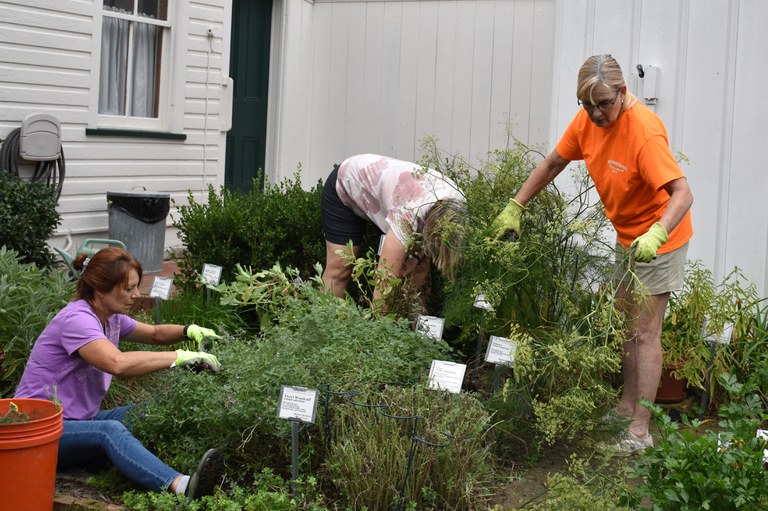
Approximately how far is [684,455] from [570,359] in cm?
103

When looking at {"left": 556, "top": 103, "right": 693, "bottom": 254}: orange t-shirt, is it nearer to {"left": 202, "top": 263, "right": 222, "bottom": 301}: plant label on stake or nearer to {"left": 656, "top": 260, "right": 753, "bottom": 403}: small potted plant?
{"left": 656, "top": 260, "right": 753, "bottom": 403}: small potted plant

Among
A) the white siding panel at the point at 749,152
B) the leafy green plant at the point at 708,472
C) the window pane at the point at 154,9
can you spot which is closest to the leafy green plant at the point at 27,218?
the window pane at the point at 154,9

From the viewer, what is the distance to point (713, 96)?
572 cm

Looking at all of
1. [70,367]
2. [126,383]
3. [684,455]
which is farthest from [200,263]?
[684,455]

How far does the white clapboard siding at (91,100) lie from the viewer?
7.31 meters

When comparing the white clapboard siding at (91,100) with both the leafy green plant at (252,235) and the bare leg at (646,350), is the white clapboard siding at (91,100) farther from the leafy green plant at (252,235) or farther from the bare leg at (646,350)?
the bare leg at (646,350)

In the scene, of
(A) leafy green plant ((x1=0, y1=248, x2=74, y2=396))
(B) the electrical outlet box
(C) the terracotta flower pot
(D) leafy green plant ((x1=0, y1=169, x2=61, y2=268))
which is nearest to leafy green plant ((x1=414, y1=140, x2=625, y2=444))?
(C) the terracotta flower pot

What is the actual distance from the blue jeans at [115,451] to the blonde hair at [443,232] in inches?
65.8

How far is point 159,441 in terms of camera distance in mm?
4023

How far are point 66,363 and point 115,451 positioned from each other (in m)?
0.43

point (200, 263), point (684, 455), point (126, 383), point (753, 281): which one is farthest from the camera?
point (200, 263)

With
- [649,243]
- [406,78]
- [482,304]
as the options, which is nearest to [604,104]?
[649,243]

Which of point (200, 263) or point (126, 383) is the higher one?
point (200, 263)

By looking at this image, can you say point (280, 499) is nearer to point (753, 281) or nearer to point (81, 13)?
point (753, 281)
